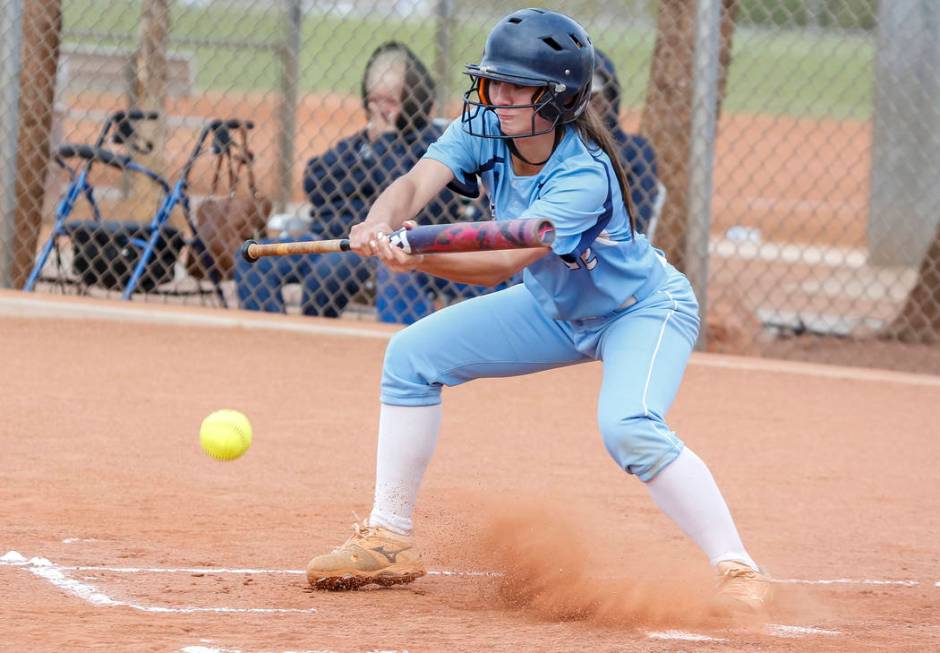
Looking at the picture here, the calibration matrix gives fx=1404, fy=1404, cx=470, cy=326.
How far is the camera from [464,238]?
9.83 ft

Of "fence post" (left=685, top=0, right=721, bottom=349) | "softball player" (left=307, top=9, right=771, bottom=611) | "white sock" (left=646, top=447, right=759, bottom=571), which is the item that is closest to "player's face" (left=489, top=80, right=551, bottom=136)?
"softball player" (left=307, top=9, right=771, bottom=611)

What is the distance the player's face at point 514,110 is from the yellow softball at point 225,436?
1291mm

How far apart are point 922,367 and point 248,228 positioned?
13.2 ft

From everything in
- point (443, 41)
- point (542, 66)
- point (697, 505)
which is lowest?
point (697, 505)

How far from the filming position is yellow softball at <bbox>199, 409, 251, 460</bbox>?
4.00 meters

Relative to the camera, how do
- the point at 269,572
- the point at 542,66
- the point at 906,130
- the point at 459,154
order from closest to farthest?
the point at 542,66 → the point at 459,154 → the point at 269,572 → the point at 906,130

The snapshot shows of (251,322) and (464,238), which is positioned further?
(251,322)

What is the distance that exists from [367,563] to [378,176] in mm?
4362

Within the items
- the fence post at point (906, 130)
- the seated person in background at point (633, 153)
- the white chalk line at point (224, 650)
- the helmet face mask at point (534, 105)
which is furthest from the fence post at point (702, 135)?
the white chalk line at point (224, 650)

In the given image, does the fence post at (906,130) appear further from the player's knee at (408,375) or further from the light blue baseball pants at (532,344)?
the player's knee at (408,375)

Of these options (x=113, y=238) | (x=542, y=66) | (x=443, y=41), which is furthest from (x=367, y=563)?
(x=443, y=41)

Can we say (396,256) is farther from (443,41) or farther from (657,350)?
(443,41)

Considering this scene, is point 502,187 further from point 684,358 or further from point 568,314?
point 684,358

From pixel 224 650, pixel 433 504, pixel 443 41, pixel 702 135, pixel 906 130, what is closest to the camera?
pixel 224 650
